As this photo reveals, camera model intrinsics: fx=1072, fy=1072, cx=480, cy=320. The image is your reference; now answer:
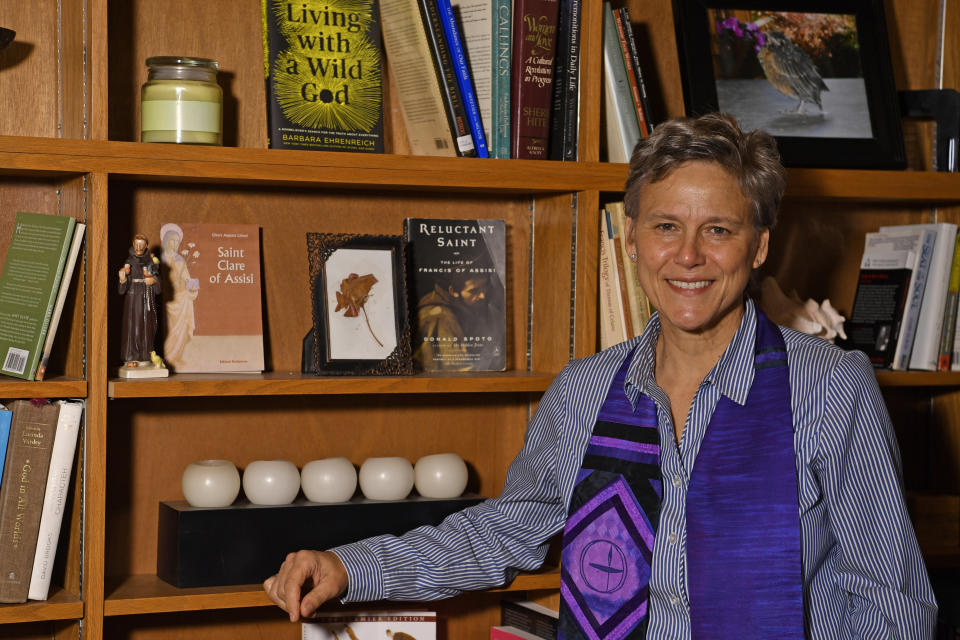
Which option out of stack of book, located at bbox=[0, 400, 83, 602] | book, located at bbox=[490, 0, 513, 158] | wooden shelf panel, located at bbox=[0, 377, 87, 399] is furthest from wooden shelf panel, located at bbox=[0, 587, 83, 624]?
book, located at bbox=[490, 0, 513, 158]

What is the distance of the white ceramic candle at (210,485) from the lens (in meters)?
1.89

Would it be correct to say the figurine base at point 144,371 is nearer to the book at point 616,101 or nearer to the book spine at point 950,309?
the book at point 616,101

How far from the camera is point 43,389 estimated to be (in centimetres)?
172

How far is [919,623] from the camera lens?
1.48 m

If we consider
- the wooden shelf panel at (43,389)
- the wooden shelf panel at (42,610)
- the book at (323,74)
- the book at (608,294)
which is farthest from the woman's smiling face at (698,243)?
the wooden shelf panel at (42,610)

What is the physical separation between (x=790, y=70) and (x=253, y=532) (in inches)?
56.5

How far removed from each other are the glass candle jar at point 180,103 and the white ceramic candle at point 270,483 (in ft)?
1.92

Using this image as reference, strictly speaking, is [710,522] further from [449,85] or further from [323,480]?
[449,85]

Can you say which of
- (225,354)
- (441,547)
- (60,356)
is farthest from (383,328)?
(60,356)

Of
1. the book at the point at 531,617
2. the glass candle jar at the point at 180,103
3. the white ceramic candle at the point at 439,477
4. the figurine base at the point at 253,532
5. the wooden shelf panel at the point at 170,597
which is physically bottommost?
the book at the point at 531,617

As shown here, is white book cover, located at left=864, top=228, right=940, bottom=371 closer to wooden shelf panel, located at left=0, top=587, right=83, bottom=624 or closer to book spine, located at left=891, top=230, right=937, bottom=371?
book spine, located at left=891, top=230, right=937, bottom=371

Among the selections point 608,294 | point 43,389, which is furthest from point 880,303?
point 43,389

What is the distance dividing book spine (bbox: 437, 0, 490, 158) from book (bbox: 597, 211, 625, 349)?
0.27 metres

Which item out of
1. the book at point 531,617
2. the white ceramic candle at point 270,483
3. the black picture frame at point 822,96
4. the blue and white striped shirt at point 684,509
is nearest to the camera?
the blue and white striped shirt at point 684,509
